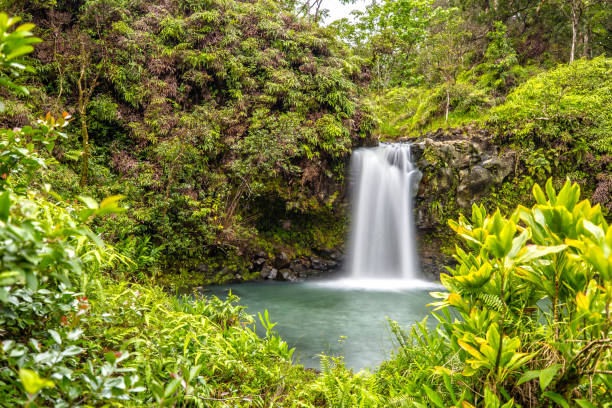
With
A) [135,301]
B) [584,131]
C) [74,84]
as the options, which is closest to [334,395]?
[135,301]

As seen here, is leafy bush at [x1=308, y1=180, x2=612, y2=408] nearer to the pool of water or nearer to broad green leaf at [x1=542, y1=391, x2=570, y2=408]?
broad green leaf at [x1=542, y1=391, x2=570, y2=408]

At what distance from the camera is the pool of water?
15.5 feet

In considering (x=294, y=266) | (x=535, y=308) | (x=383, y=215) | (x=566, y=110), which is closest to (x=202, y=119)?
(x=294, y=266)

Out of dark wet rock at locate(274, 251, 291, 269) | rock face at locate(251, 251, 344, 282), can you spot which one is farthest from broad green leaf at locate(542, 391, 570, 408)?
dark wet rock at locate(274, 251, 291, 269)

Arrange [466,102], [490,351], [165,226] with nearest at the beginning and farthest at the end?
[490,351]
[165,226]
[466,102]

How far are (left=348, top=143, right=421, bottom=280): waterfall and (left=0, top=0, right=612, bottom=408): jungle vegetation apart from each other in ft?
2.36

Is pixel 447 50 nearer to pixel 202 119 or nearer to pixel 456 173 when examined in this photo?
pixel 456 173

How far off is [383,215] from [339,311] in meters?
4.55

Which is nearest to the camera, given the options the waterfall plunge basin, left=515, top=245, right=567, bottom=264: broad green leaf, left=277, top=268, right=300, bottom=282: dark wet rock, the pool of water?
left=515, top=245, right=567, bottom=264: broad green leaf

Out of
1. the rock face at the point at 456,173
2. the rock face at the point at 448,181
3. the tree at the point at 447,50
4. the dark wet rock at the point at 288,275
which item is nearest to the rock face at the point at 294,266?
the dark wet rock at the point at 288,275

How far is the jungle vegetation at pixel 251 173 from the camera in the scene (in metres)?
1.33

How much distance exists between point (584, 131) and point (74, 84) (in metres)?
14.2

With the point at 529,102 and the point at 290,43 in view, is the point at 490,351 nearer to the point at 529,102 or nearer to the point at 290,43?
the point at 290,43

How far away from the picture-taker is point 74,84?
25.3 ft
